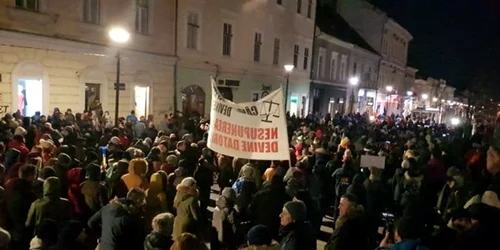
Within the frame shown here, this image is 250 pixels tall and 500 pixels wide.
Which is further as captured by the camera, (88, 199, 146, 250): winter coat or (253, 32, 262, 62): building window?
(253, 32, 262, 62): building window

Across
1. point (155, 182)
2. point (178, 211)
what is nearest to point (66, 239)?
point (178, 211)

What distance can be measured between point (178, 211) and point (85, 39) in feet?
43.9

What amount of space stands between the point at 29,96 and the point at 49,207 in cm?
1189

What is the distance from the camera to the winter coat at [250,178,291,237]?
22.1 ft

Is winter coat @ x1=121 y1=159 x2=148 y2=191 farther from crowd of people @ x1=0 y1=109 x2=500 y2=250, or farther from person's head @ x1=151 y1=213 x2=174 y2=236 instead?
person's head @ x1=151 y1=213 x2=174 y2=236

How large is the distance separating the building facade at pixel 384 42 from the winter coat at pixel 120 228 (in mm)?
44195

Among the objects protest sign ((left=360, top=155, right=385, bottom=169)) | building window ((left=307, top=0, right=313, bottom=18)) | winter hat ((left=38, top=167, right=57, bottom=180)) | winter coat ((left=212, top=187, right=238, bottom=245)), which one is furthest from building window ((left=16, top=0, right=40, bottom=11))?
building window ((left=307, top=0, right=313, bottom=18))

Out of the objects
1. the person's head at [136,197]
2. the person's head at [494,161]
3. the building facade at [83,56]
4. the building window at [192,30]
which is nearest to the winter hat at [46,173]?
the person's head at [136,197]

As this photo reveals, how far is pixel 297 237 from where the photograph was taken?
16.9ft

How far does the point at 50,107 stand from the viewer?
16.8m

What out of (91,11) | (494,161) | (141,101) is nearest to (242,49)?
(141,101)

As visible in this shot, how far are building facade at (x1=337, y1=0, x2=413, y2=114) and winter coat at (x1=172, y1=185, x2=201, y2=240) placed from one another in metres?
43.2

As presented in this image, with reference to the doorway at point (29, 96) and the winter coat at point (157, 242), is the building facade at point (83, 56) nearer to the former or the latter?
the doorway at point (29, 96)

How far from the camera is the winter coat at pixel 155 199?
6707mm
